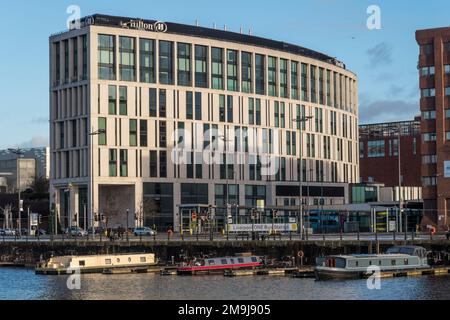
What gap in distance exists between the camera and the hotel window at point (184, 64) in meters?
161

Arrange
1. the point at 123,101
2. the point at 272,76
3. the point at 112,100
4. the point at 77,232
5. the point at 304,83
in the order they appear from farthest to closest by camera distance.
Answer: the point at 304,83 → the point at 272,76 → the point at 123,101 → the point at 112,100 → the point at 77,232

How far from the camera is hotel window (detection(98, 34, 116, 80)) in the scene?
15288 centimetres

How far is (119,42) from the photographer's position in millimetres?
153875

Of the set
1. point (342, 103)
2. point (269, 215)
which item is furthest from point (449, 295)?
point (342, 103)

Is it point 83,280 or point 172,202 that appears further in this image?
point 172,202

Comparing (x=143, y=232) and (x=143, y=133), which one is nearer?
(x=143, y=232)

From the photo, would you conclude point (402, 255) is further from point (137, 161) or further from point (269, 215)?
point (137, 161)

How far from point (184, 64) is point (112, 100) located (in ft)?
50.8

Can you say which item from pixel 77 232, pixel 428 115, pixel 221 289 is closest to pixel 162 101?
pixel 77 232

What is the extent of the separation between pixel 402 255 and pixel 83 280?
2816 cm

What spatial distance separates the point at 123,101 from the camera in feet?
512

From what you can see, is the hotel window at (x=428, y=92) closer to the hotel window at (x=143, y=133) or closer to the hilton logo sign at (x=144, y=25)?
the hilton logo sign at (x=144, y=25)

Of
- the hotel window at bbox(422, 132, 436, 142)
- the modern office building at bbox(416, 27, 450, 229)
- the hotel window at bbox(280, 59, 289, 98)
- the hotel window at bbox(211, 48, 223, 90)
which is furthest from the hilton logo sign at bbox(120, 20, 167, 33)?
the hotel window at bbox(422, 132, 436, 142)

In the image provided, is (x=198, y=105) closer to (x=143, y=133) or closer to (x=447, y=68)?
(x=143, y=133)
